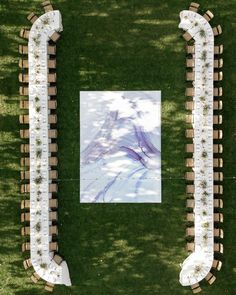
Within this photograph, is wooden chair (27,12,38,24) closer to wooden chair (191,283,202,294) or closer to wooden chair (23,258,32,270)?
wooden chair (23,258,32,270)

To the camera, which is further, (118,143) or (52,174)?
(118,143)

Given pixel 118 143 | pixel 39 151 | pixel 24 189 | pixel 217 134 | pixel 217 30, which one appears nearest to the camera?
pixel 39 151

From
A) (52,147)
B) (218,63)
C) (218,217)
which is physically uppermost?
(218,63)

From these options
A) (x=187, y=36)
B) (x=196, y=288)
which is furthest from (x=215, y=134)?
(x=196, y=288)

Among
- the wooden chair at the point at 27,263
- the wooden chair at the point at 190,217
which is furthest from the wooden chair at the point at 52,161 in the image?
the wooden chair at the point at 190,217

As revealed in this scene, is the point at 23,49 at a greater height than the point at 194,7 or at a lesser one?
lesser

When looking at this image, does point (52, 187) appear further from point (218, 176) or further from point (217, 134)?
point (217, 134)

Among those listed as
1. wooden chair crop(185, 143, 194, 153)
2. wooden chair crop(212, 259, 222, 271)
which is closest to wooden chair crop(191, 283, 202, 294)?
wooden chair crop(212, 259, 222, 271)
